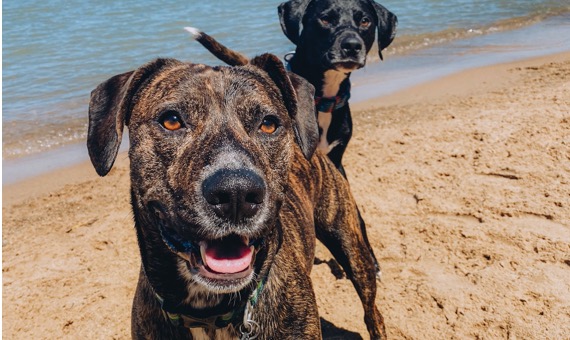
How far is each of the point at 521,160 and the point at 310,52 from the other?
233 cm

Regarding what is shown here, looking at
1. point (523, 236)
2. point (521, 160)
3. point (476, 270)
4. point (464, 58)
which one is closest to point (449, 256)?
point (476, 270)

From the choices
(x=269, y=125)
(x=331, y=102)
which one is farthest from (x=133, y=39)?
(x=269, y=125)

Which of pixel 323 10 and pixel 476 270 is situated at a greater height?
pixel 323 10

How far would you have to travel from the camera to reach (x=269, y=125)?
2889 mm

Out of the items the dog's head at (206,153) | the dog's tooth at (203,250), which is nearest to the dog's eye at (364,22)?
the dog's head at (206,153)

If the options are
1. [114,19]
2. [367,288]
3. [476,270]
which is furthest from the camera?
[114,19]

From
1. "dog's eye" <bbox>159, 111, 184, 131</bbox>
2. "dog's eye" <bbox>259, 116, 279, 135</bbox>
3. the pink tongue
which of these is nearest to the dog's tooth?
the pink tongue

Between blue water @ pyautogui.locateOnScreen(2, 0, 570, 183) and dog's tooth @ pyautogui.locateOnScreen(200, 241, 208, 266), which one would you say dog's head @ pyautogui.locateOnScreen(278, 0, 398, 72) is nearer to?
blue water @ pyautogui.locateOnScreen(2, 0, 570, 183)

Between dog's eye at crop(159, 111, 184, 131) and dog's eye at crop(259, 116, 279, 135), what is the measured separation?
389mm

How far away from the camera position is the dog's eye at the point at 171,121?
8.82 feet

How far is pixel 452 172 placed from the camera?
19.5 feet

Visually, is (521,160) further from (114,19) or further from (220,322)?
(114,19)

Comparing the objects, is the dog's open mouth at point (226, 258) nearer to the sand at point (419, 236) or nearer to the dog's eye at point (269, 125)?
the dog's eye at point (269, 125)

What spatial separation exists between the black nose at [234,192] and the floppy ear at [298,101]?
0.77m
